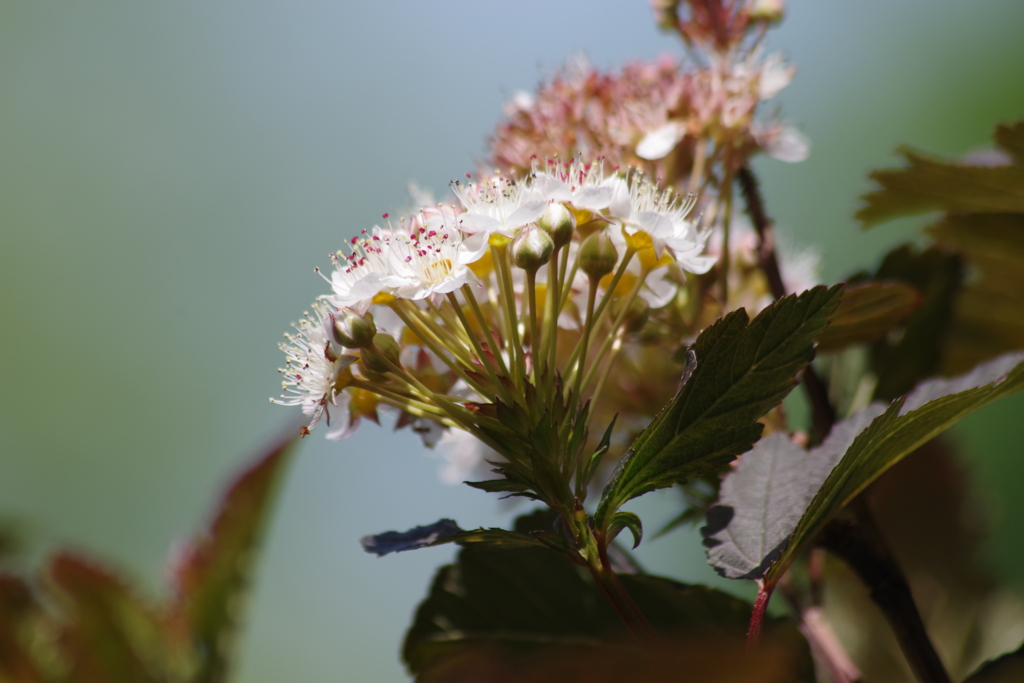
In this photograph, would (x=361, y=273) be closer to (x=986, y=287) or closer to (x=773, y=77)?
(x=773, y=77)

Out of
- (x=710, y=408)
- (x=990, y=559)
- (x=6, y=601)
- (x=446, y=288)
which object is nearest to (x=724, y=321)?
(x=710, y=408)

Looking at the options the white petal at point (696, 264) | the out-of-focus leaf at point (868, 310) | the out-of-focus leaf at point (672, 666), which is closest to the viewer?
the out-of-focus leaf at point (672, 666)

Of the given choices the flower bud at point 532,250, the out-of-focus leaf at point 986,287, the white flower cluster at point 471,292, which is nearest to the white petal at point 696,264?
the white flower cluster at point 471,292

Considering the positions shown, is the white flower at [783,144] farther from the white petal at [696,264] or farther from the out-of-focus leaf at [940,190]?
the white petal at [696,264]

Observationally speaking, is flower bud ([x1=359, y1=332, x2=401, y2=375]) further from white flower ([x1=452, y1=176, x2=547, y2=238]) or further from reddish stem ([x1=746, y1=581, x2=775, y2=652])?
reddish stem ([x1=746, y1=581, x2=775, y2=652])

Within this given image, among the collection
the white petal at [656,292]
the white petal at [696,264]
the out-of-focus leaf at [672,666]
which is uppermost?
the white petal at [656,292]

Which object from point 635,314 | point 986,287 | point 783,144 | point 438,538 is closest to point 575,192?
point 635,314
